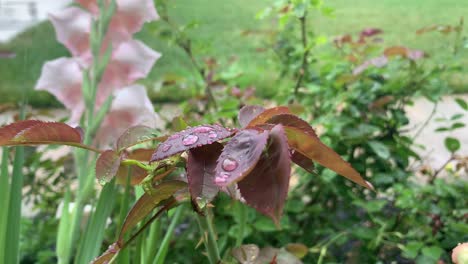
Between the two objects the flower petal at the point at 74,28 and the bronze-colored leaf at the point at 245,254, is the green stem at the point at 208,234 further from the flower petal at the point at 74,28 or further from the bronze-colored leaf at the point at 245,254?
the flower petal at the point at 74,28

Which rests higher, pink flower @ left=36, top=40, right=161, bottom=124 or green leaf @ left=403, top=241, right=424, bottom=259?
pink flower @ left=36, top=40, right=161, bottom=124

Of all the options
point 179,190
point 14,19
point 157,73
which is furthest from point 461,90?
point 14,19

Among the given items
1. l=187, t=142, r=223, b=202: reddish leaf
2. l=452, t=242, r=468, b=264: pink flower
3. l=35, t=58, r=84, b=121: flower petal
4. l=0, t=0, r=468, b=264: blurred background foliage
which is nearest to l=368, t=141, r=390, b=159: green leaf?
l=0, t=0, r=468, b=264: blurred background foliage

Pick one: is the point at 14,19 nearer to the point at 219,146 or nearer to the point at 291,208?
the point at 291,208

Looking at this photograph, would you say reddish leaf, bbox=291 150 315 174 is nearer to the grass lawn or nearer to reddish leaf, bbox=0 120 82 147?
reddish leaf, bbox=0 120 82 147

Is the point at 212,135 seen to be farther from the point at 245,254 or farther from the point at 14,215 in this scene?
the point at 14,215

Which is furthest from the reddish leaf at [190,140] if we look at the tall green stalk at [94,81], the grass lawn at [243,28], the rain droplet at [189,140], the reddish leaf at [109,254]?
the grass lawn at [243,28]

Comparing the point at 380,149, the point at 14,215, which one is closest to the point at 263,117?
the point at 14,215
